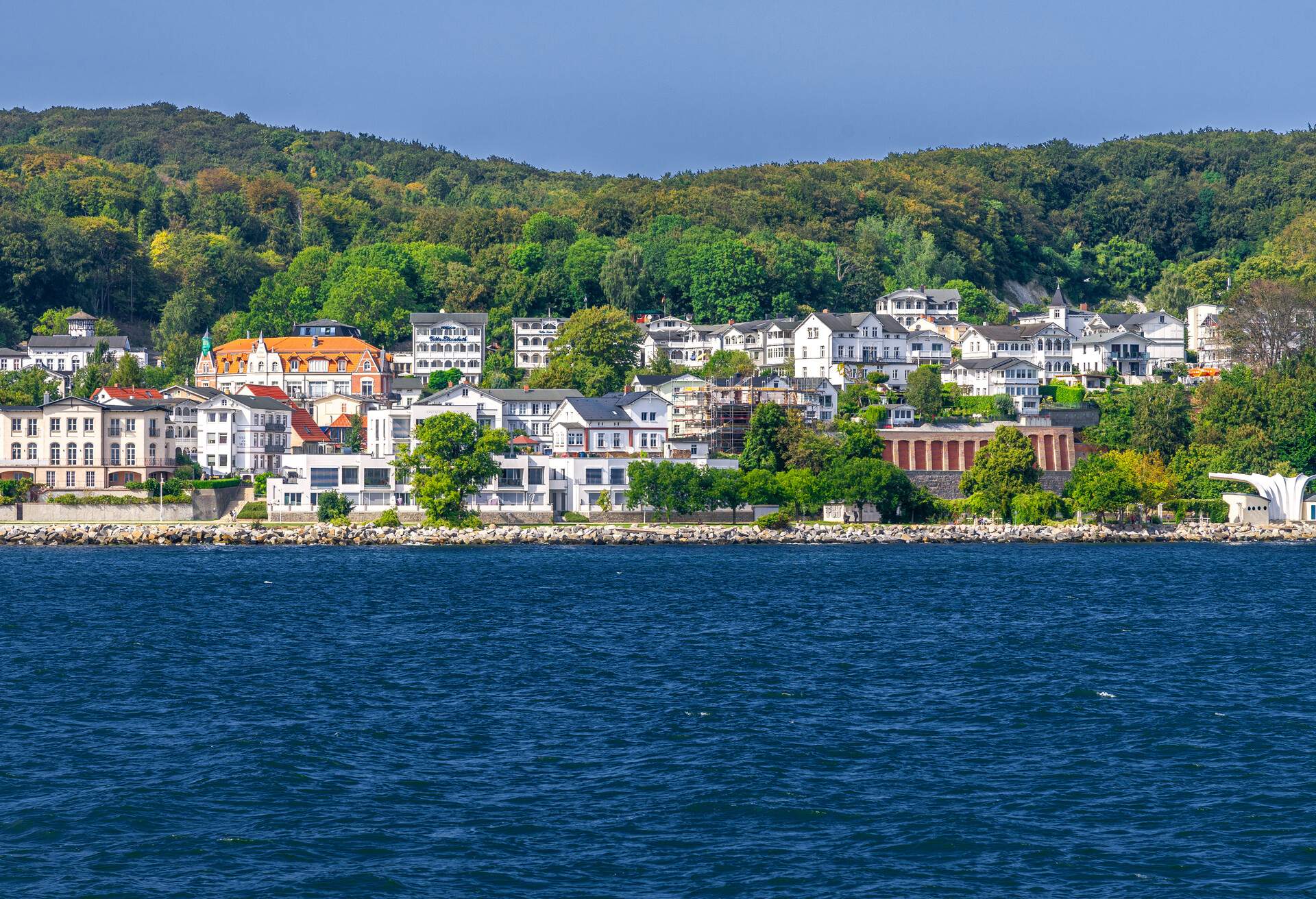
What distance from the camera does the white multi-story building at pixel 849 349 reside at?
85.4 meters

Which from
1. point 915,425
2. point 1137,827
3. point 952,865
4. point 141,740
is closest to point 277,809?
point 141,740

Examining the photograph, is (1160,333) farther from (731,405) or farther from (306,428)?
(306,428)

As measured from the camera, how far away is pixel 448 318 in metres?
92.8

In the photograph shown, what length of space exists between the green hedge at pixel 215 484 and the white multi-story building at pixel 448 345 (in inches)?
917

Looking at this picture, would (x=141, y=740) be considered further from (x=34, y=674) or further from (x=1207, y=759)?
(x=1207, y=759)

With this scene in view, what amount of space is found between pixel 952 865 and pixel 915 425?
196 feet

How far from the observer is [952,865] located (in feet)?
58.6

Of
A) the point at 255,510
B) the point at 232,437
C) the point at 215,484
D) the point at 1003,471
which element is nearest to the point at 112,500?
the point at 215,484

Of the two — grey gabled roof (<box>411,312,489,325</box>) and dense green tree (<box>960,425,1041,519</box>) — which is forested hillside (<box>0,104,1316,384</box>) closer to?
grey gabled roof (<box>411,312,489,325</box>)

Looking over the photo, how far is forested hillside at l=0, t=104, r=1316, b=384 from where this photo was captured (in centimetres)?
10069

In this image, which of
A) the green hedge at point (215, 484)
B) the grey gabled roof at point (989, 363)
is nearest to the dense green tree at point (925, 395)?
the grey gabled roof at point (989, 363)

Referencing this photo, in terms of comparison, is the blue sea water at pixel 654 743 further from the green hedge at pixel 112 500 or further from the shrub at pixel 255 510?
the shrub at pixel 255 510

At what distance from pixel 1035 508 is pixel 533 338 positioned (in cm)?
3700

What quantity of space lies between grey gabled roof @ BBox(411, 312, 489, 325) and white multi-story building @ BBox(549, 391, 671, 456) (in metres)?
20.9
